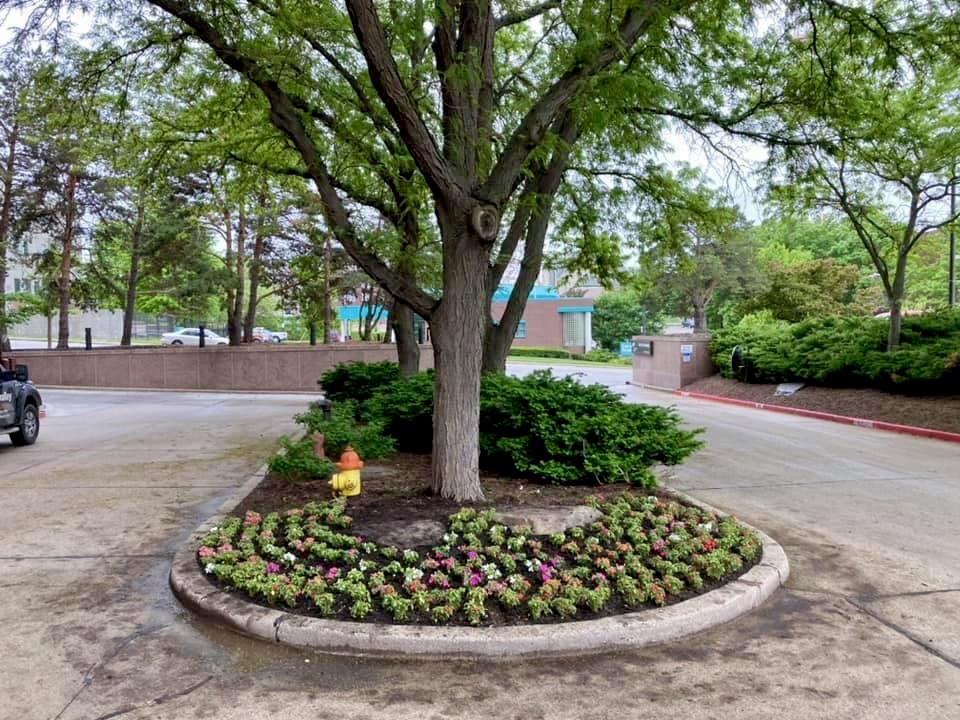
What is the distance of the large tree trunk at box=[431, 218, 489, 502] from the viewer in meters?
5.93

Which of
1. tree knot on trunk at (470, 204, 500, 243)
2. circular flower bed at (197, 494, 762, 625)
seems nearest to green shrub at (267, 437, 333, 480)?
circular flower bed at (197, 494, 762, 625)

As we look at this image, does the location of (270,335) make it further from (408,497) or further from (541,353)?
(408,497)

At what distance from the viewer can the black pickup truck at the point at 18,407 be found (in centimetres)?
1066

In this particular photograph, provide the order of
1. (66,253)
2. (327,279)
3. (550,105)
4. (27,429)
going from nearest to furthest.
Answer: (550,105), (27,429), (327,279), (66,253)

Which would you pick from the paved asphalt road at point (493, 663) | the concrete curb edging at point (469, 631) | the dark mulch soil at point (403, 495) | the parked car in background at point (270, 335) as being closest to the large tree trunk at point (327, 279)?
the paved asphalt road at point (493, 663)

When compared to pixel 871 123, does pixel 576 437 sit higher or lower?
lower

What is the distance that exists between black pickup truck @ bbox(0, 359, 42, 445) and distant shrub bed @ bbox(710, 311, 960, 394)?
16.3 metres

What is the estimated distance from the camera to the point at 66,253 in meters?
24.4

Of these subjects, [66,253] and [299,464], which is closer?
[299,464]

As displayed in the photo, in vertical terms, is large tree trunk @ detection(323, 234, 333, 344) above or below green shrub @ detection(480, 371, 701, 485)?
above

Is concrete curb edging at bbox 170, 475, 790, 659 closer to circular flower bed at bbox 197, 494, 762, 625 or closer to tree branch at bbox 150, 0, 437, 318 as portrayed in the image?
circular flower bed at bbox 197, 494, 762, 625

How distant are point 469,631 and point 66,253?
25.4 m

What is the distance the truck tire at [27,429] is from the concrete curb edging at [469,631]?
341 inches

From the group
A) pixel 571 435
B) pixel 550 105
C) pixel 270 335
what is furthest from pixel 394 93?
pixel 270 335
